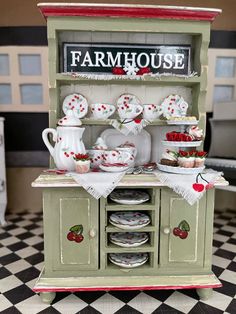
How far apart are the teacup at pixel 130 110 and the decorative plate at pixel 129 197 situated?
63 cm

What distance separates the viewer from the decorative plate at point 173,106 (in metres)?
2.57

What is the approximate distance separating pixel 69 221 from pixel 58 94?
3.58 ft

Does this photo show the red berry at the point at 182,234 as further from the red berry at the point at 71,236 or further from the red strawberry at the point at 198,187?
the red berry at the point at 71,236

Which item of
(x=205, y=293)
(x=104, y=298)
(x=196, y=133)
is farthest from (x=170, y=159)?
(x=104, y=298)

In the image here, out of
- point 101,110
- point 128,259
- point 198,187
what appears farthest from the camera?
point 101,110

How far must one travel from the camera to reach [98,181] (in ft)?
6.60

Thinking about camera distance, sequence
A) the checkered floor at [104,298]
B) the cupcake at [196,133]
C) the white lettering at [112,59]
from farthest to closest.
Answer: the white lettering at [112,59], the cupcake at [196,133], the checkered floor at [104,298]

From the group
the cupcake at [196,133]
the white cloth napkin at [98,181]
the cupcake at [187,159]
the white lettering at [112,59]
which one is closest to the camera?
the white cloth napkin at [98,181]

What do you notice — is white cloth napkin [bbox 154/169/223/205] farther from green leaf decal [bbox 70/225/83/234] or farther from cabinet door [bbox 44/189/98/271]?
green leaf decal [bbox 70/225/83/234]

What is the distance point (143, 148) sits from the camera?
104 inches

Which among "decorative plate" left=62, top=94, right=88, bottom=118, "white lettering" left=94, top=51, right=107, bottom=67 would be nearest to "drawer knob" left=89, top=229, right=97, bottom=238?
"decorative plate" left=62, top=94, right=88, bottom=118

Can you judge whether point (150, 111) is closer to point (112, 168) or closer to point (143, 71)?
point (143, 71)

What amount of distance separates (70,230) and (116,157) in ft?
2.11

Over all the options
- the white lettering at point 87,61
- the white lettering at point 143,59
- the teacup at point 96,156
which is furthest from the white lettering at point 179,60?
the teacup at point 96,156
